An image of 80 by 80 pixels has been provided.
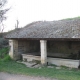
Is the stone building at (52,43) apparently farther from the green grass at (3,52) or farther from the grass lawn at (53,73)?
the grass lawn at (53,73)

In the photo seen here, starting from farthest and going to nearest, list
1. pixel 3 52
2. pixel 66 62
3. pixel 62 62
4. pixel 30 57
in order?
pixel 3 52
pixel 30 57
pixel 62 62
pixel 66 62

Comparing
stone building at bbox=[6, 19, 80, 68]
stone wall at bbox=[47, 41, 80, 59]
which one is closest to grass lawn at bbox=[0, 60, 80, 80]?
stone building at bbox=[6, 19, 80, 68]

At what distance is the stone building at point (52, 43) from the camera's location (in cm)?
1186

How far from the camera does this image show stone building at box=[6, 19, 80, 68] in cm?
1186

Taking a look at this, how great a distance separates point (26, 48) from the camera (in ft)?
54.6

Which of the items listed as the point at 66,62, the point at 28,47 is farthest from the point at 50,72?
the point at 28,47

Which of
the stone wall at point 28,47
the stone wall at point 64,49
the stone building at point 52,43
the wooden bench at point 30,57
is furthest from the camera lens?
the stone wall at point 28,47

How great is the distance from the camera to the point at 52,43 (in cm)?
1659

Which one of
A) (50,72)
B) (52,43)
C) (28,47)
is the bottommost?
(50,72)

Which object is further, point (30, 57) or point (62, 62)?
point (30, 57)

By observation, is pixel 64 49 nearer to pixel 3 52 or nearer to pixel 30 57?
pixel 30 57

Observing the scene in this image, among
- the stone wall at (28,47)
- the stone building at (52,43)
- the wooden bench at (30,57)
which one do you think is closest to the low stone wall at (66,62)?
the stone building at (52,43)

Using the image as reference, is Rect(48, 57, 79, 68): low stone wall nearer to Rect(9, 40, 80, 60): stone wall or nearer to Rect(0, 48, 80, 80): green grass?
Rect(0, 48, 80, 80): green grass

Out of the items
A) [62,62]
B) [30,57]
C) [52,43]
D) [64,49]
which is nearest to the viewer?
[62,62]
